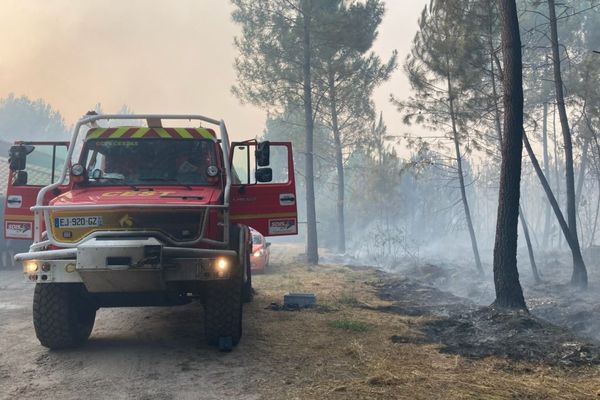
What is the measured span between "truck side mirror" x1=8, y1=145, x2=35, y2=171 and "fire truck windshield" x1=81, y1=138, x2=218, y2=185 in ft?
2.61

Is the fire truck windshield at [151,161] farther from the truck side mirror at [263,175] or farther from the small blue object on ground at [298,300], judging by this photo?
the small blue object on ground at [298,300]

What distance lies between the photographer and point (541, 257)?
25.7 m

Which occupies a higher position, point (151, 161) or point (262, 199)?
point (151, 161)

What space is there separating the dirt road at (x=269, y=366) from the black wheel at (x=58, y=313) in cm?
19

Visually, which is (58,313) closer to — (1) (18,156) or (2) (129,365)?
(2) (129,365)

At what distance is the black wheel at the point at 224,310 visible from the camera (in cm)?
584

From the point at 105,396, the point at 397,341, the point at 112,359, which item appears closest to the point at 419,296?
the point at 397,341

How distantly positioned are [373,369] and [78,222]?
367 centimetres

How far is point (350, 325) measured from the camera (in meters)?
7.54

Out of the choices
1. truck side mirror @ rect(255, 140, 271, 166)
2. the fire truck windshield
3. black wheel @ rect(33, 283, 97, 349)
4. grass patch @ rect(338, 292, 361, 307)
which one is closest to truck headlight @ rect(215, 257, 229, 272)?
the fire truck windshield

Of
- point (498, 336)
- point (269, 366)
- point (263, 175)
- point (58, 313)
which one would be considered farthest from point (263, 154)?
point (498, 336)

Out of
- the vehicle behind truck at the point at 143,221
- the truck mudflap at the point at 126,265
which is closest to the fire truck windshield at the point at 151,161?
the vehicle behind truck at the point at 143,221

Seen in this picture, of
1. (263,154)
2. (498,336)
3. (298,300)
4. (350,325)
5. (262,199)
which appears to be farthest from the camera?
(298,300)

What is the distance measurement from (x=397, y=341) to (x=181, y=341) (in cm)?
295
